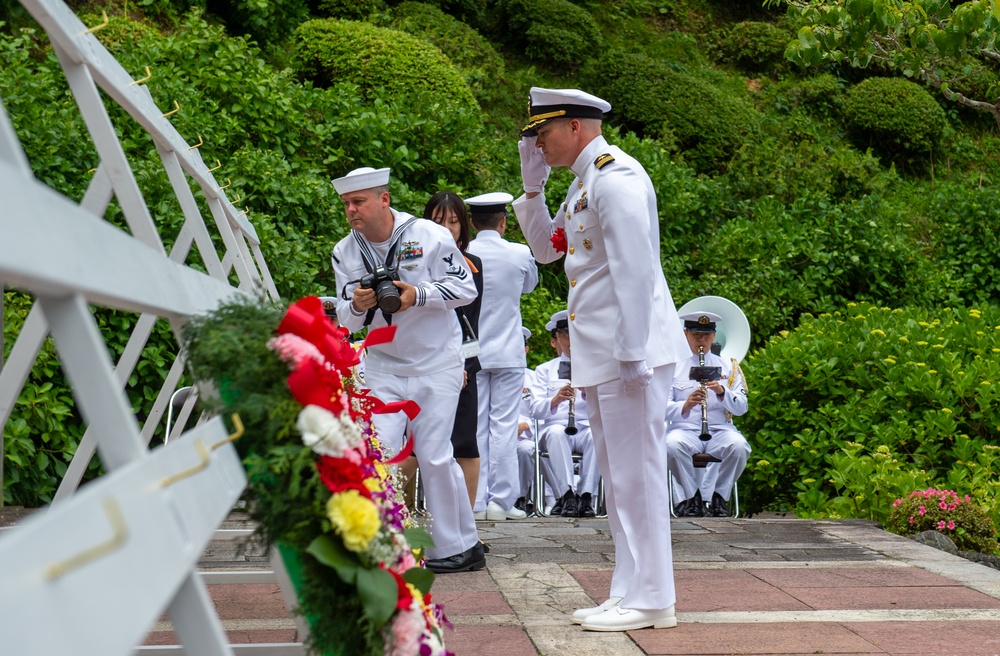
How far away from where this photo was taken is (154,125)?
8.79 ft

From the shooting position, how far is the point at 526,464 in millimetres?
9344

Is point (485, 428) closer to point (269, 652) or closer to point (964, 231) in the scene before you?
point (269, 652)

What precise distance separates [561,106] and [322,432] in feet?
8.75

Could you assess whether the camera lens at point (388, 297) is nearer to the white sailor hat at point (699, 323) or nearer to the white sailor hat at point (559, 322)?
the white sailor hat at point (699, 323)

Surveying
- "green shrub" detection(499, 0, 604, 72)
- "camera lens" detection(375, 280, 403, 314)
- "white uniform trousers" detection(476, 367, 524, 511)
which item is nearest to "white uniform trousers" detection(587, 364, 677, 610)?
"camera lens" detection(375, 280, 403, 314)

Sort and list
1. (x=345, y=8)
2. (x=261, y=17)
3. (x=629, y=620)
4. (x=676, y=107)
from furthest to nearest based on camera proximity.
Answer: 1. (x=676, y=107)
2. (x=345, y=8)
3. (x=261, y=17)
4. (x=629, y=620)

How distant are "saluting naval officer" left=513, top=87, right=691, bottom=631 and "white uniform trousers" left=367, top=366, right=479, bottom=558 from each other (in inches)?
43.4

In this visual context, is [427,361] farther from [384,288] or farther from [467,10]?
[467,10]

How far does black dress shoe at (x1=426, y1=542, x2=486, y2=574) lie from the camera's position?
5395 millimetres

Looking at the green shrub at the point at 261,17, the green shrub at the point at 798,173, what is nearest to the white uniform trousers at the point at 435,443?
the green shrub at the point at 798,173

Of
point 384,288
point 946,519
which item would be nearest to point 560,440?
point 946,519

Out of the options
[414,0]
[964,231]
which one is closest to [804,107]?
[964,231]

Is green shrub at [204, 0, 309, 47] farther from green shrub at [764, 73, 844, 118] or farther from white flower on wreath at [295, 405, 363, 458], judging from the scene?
white flower on wreath at [295, 405, 363, 458]

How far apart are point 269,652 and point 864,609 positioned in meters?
2.57
